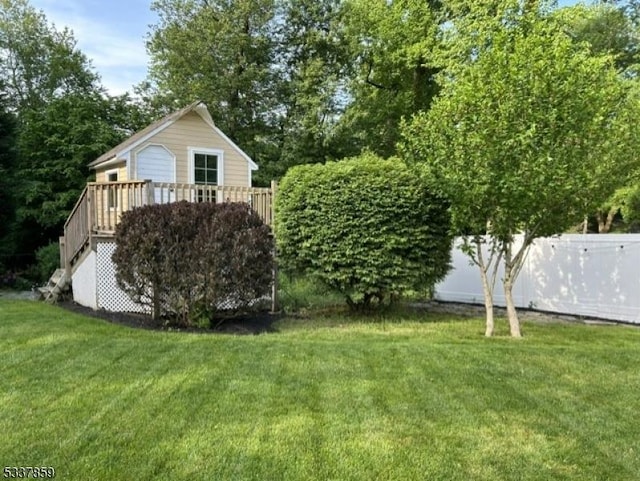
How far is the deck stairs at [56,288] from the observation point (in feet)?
32.2

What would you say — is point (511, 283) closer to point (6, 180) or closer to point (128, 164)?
point (128, 164)

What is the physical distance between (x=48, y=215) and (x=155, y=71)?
9.16 metres

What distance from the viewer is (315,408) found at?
3598 mm

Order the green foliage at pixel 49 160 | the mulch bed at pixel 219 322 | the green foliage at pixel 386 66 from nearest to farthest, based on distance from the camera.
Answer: the mulch bed at pixel 219 322
the green foliage at pixel 49 160
the green foliage at pixel 386 66

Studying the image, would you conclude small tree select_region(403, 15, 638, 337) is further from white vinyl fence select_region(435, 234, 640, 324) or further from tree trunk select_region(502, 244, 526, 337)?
white vinyl fence select_region(435, 234, 640, 324)

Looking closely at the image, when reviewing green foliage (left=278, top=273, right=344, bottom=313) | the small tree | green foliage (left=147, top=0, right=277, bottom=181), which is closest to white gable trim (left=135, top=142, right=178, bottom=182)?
green foliage (left=278, top=273, right=344, bottom=313)

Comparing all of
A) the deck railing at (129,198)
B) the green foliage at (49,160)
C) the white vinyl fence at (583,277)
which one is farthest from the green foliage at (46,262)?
the white vinyl fence at (583,277)

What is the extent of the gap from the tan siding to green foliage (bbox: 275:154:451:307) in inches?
258

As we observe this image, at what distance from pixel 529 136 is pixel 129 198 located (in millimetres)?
6446

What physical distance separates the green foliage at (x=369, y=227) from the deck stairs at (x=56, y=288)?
534 centimetres

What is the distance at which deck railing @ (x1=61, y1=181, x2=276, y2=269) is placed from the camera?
840 centimetres

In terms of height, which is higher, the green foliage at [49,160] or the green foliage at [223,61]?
the green foliage at [223,61]

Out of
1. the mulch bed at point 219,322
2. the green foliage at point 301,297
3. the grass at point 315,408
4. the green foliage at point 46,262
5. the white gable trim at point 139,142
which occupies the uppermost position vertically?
the white gable trim at point 139,142

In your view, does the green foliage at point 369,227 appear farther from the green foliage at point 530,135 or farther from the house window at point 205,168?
the house window at point 205,168
